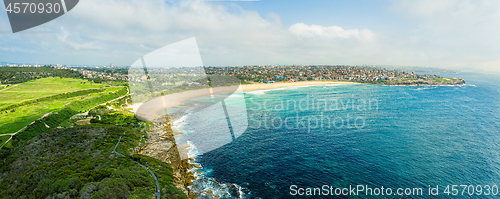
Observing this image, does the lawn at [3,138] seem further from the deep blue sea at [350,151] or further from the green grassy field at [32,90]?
the green grassy field at [32,90]

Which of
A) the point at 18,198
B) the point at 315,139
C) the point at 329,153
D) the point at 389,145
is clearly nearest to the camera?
the point at 18,198

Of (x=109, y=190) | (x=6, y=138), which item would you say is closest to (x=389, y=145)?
(x=109, y=190)

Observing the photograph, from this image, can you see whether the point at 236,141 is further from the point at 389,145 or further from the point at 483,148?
the point at 483,148

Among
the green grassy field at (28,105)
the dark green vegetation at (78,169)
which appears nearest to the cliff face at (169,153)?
the dark green vegetation at (78,169)

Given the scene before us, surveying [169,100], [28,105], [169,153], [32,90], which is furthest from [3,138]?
[32,90]

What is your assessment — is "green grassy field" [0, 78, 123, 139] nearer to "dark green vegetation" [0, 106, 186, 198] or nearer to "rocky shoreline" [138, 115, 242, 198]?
"dark green vegetation" [0, 106, 186, 198]

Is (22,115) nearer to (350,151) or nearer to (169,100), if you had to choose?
(169,100)
